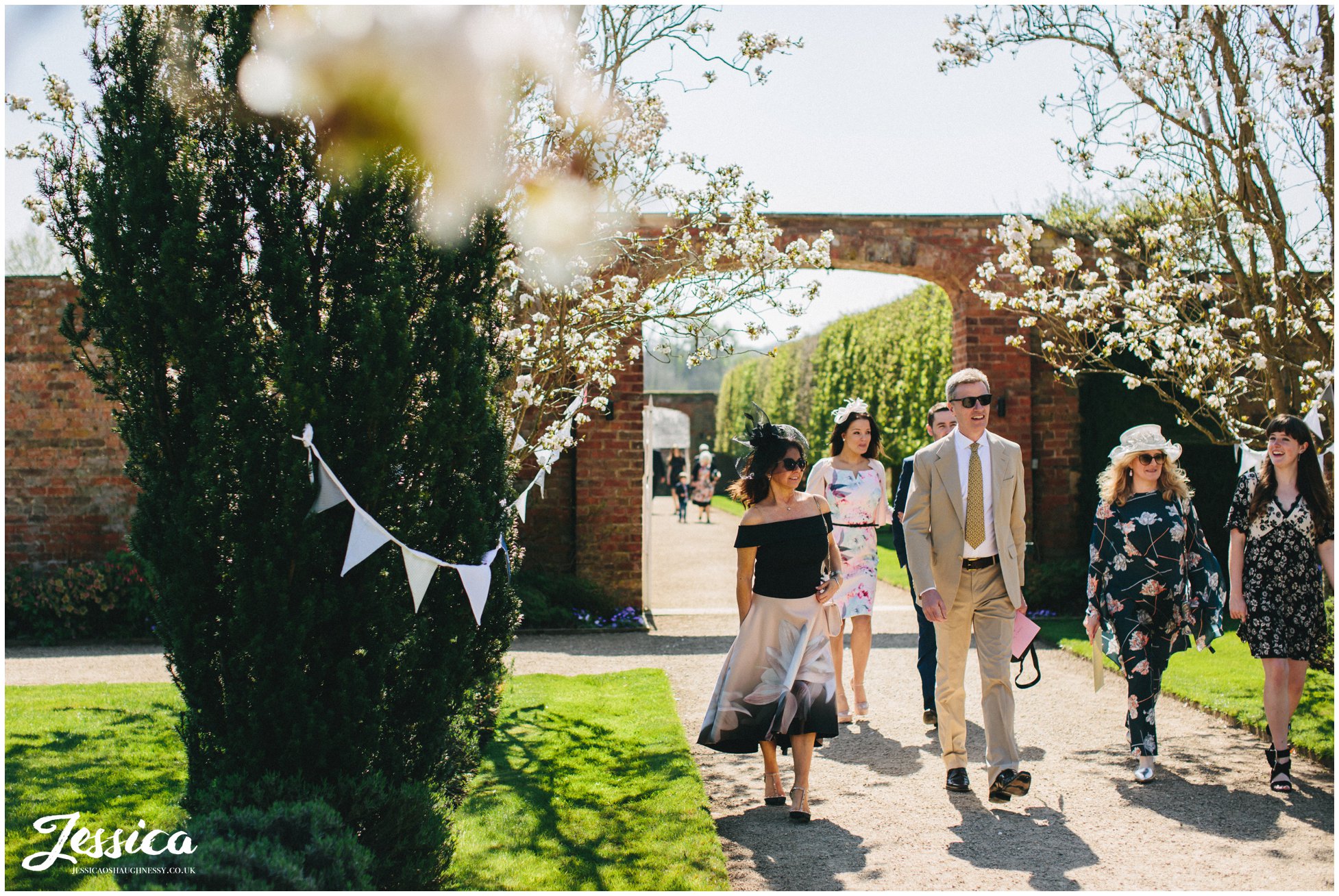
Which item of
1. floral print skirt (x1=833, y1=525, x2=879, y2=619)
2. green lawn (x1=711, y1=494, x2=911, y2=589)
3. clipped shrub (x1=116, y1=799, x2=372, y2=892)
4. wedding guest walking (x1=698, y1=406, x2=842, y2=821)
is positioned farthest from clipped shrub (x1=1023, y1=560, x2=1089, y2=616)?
clipped shrub (x1=116, y1=799, x2=372, y2=892)

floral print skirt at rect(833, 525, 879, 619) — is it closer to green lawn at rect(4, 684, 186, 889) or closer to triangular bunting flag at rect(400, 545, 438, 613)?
triangular bunting flag at rect(400, 545, 438, 613)

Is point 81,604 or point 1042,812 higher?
point 81,604

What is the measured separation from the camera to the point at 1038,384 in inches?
408

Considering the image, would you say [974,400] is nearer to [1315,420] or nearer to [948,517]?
[948,517]

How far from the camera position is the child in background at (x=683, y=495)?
76.6 feet

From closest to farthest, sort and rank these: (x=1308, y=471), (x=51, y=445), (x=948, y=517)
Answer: (x=948, y=517), (x=1308, y=471), (x=51, y=445)

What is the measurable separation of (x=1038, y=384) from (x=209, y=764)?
904 centimetres

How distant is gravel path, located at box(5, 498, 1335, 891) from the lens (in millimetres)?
3584

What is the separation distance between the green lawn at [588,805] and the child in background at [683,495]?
16994 mm

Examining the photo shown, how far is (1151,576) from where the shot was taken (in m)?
4.88

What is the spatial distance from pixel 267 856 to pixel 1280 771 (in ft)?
14.1

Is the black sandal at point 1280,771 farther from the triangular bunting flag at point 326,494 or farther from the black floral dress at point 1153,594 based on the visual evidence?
the triangular bunting flag at point 326,494

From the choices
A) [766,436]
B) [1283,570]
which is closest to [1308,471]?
[1283,570]

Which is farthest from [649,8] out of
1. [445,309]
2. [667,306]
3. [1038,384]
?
[1038,384]
